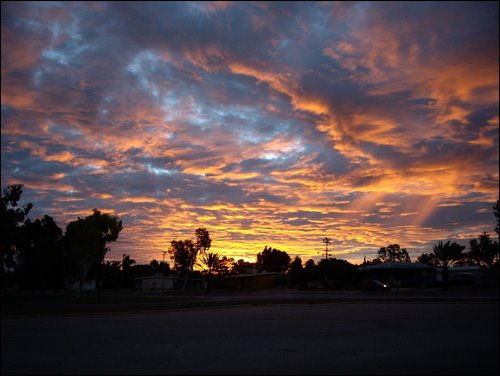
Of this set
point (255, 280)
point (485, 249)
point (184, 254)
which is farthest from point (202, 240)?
point (485, 249)

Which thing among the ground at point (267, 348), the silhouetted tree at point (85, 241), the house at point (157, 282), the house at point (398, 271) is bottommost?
the house at point (157, 282)

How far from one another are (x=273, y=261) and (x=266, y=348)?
150 metres

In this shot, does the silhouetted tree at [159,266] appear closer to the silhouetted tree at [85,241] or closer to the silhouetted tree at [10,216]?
the silhouetted tree at [85,241]

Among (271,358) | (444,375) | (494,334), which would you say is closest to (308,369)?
(271,358)

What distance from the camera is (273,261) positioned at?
6284 inches

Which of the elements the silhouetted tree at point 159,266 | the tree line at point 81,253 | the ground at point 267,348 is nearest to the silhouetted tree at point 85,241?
the tree line at point 81,253

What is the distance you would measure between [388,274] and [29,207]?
5977 centimetres

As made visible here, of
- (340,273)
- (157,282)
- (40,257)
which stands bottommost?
(157,282)

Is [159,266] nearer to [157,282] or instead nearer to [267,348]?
[157,282]

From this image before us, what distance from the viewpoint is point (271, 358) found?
10.3 m

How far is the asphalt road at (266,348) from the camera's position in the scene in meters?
9.31

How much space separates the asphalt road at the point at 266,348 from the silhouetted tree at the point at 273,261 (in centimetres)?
14267

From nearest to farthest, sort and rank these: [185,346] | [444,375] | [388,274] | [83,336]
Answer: [444,375] < [185,346] < [83,336] < [388,274]

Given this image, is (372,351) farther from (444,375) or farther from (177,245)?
(177,245)
